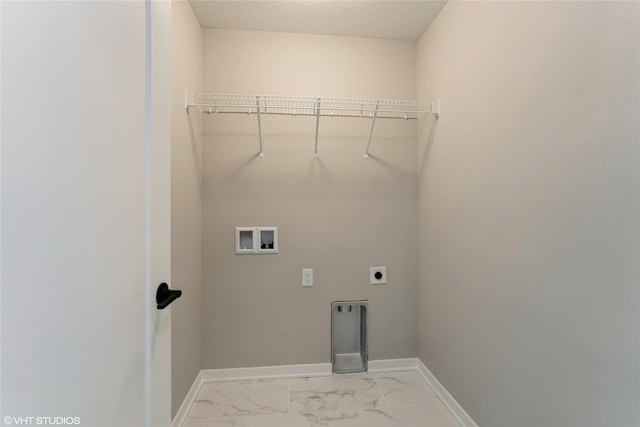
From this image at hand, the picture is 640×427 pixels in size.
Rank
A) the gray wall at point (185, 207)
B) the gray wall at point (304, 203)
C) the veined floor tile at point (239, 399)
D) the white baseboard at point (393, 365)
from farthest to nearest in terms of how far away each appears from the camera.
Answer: the white baseboard at point (393, 365), the gray wall at point (304, 203), the veined floor tile at point (239, 399), the gray wall at point (185, 207)

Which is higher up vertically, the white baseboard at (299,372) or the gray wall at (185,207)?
the gray wall at (185,207)

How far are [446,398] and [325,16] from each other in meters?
2.55

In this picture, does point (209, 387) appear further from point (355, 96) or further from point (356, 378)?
point (355, 96)

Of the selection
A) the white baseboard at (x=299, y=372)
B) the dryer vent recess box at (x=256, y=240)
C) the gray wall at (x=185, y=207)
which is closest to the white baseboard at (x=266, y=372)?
the white baseboard at (x=299, y=372)

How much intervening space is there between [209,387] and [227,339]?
313mm

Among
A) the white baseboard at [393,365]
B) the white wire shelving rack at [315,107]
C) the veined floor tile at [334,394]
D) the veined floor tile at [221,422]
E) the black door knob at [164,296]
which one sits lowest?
the veined floor tile at [221,422]

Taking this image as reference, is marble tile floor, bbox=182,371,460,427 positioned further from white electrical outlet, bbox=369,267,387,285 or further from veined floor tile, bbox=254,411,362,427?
white electrical outlet, bbox=369,267,387,285

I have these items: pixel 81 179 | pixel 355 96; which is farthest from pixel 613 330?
pixel 355 96

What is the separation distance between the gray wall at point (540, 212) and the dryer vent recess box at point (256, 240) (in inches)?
45.5

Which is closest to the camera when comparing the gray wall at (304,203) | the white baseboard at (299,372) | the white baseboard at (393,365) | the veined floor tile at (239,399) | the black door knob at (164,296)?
the black door knob at (164,296)

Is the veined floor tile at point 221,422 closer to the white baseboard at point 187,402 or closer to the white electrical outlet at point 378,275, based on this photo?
the white baseboard at point 187,402

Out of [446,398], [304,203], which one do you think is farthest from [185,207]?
[446,398]

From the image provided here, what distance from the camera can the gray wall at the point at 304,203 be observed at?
6.02 ft

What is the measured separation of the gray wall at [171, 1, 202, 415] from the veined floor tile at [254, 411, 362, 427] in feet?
1.71
